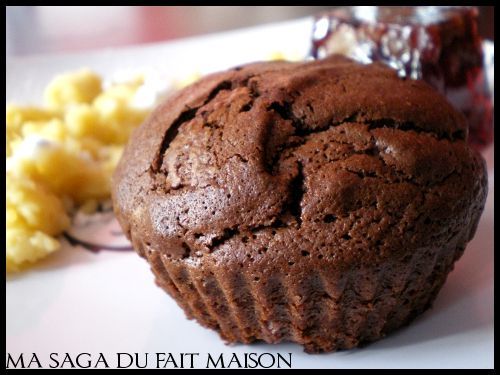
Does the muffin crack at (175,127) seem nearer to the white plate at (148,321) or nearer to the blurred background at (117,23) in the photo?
the white plate at (148,321)

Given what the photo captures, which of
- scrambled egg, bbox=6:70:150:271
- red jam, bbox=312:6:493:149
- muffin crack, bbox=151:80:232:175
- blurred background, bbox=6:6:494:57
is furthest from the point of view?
blurred background, bbox=6:6:494:57

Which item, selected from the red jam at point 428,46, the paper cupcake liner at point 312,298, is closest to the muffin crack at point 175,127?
the paper cupcake liner at point 312,298

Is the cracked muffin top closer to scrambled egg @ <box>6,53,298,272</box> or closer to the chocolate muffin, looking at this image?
the chocolate muffin

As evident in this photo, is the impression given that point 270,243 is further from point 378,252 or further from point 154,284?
point 154,284

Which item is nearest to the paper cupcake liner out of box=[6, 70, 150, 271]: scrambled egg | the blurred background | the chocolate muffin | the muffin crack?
the chocolate muffin

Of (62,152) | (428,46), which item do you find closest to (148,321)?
(62,152)

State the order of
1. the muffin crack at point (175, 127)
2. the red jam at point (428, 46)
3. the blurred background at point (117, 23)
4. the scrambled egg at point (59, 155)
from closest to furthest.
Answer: the muffin crack at point (175, 127) < the scrambled egg at point (59, 155) < the red jam at point (428, 46) < the blurred background at point (117, 23)
